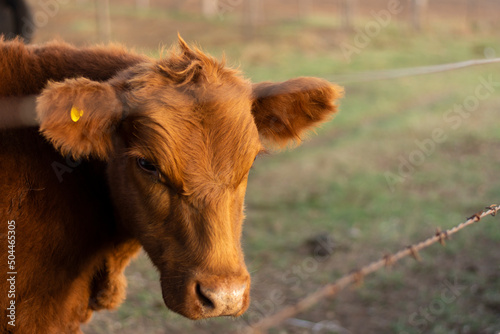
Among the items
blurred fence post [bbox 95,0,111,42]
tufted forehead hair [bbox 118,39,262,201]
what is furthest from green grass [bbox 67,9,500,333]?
blurred fence post [bbox 95,0,111,42]

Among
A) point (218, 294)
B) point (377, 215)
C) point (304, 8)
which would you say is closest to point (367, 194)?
point (377, 215)

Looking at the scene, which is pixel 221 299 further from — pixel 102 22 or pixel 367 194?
pixel 102 22

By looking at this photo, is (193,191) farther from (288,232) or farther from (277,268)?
(288,232)

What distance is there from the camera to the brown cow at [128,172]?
90.2 inches

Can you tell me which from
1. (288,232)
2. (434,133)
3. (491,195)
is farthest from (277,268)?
(434,133)

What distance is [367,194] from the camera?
752 cm

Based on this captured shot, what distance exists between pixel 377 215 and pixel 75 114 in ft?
17.3

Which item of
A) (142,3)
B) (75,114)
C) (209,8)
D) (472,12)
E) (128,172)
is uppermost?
(75,114)

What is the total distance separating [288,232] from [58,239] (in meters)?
4.25

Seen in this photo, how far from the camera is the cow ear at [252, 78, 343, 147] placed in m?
2.74

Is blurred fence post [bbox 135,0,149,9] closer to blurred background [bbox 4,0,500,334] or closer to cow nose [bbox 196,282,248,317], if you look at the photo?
blurred background [bbox 4,0,500,334]

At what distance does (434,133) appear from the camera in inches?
395

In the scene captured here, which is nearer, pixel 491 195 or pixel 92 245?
pixel 92 245

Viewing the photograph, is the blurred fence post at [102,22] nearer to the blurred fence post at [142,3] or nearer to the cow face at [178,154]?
the blurred fence post at [142,3]
